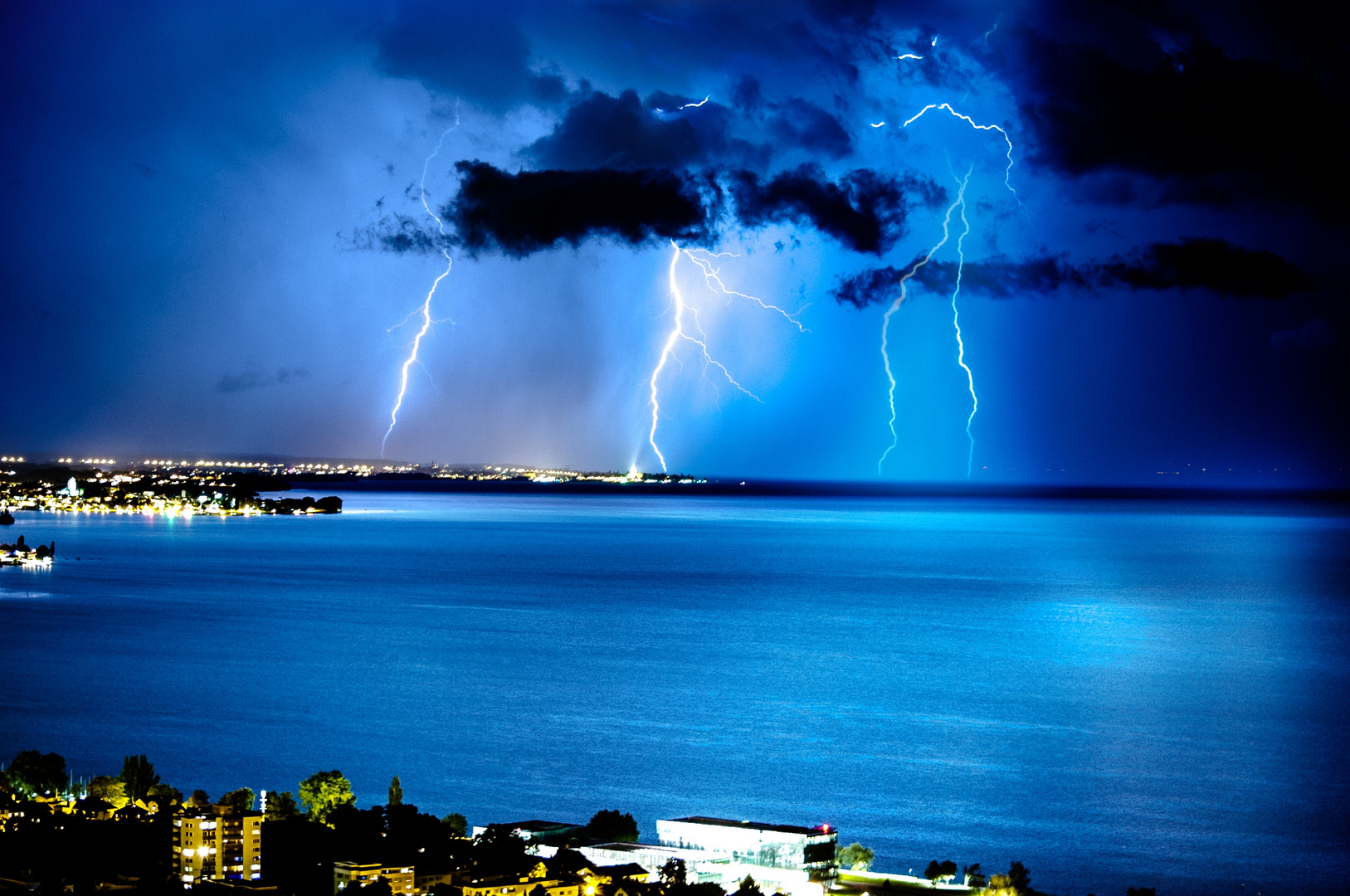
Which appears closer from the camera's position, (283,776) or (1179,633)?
(283,776)

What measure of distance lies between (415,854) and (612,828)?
3.11 metres

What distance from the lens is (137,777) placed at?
20078 millimetres

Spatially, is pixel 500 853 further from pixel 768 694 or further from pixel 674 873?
pixel 768 694

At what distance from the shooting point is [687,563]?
2394 inches

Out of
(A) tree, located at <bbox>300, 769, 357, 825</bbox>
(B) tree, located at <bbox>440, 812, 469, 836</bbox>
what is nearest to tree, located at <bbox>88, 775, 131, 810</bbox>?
(A) tree, located at <bbox>300, 769, 357, 825</bbox>

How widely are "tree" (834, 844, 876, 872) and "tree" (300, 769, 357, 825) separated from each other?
21.1ft

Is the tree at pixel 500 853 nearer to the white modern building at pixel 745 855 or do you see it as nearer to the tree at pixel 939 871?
the white modern building at pixel 745 855

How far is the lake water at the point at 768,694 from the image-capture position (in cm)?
2059

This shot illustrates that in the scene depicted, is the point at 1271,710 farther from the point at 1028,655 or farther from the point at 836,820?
the point at 836,820

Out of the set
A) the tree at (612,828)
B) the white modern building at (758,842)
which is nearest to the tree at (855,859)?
the white modern building at (758,842)

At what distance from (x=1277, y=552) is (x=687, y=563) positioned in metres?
31.4

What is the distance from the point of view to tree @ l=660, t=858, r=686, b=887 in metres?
15.8

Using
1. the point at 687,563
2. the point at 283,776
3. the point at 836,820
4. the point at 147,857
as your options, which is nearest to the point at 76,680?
the point at 283,776

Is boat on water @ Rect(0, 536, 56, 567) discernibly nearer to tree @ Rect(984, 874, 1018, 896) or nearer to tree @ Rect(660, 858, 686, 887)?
tree @ Rect(660, 858, 686, 887)
